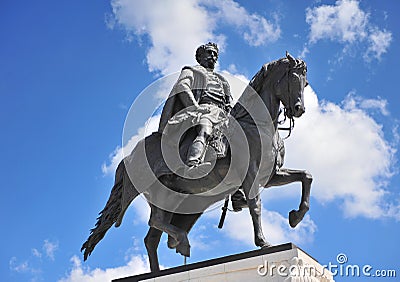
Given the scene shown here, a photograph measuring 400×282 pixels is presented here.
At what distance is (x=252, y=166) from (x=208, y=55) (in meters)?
2.02

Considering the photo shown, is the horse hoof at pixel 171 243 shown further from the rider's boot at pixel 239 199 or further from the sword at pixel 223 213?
the rider's boot at pixel 239 199

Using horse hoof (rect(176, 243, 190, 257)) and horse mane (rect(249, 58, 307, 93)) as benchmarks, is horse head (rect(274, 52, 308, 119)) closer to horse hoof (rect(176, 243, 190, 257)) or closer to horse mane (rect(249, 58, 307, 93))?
horse mane (rect(249, 58, 307, 93))

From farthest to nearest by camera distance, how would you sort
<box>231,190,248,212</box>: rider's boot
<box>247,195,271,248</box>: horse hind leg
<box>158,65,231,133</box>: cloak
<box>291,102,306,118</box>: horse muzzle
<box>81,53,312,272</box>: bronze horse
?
<box>158,65,231,133</box>: cloak
<box>231,190,248,212</box>: rider's boot
<box>81,53,312,272</box>: bronze horse
<box>291,102,306,118</box>: horse muzzle
<box>247,195,271,248</box>: horse hind leg

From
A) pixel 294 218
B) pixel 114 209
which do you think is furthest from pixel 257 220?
pixel 114 209

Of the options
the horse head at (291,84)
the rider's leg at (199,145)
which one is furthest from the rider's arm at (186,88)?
the horse head at (291,84)

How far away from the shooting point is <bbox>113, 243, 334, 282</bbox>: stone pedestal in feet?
24.0

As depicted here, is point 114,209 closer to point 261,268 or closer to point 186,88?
point 186,88

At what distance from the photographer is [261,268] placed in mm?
7484

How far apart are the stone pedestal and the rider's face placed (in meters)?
3.04

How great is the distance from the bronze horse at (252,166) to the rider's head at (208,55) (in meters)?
1.03

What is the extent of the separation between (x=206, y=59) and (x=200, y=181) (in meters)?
1.86

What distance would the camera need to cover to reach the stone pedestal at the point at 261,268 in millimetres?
7316

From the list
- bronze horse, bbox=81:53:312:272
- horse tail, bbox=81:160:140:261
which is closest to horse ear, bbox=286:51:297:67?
bronze horse, bbox=81:53:312:272

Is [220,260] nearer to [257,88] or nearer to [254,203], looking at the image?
[254,203]
